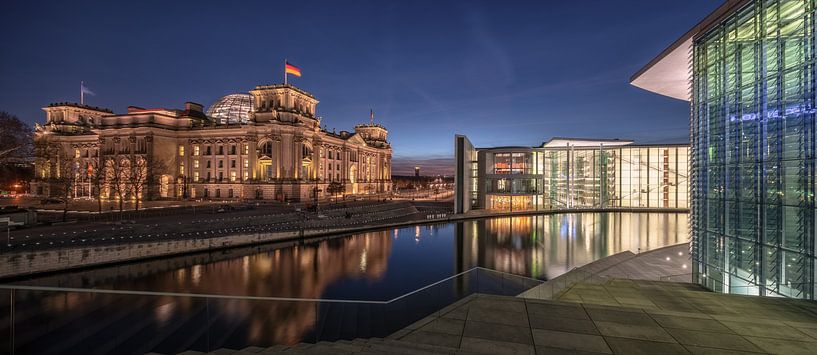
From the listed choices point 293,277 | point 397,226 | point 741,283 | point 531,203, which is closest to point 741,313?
point 741,283

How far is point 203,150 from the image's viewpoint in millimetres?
83875

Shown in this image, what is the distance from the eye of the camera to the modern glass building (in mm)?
12969

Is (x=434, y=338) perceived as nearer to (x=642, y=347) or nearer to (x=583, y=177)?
(x=642, y=347)

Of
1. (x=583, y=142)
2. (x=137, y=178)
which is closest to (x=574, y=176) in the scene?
(x=583, y=142)

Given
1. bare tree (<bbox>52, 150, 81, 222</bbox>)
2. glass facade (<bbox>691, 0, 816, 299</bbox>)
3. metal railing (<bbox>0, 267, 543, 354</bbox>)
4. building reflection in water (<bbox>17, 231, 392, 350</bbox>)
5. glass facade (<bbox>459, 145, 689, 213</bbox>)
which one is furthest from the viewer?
glass facade (<bbox>459, 145, 689, 213</bbox>)

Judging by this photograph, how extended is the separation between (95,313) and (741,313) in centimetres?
1894

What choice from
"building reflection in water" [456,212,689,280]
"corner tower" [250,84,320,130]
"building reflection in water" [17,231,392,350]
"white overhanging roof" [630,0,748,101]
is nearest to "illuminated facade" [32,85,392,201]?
"corner tower" [250,84,320,130]

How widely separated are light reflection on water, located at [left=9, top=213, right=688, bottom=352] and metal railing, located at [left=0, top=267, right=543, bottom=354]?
82 millimetres

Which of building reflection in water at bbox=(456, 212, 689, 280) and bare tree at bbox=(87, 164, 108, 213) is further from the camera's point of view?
bare tree at bbox=(87, 164, 108, 213)

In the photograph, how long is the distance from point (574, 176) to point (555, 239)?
39.4m

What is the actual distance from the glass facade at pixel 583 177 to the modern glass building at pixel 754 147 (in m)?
50.5

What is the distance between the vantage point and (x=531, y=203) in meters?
70.7

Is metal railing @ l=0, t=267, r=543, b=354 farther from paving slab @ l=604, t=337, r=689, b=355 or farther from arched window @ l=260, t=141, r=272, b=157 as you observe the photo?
arched window @ l=260, t=141, r=272, b=157

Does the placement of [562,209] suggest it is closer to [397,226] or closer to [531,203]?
[531,203]
